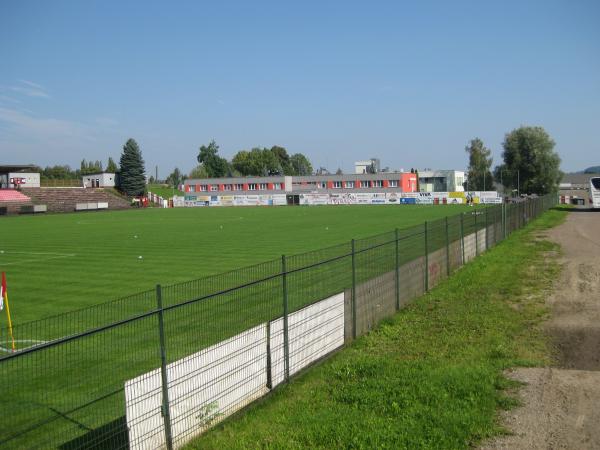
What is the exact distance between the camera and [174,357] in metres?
10.1

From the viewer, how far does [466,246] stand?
21.7 metres

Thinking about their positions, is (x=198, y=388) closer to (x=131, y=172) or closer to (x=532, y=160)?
(x=532, y=160)

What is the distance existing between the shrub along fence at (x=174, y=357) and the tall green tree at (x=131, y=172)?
3815 inches

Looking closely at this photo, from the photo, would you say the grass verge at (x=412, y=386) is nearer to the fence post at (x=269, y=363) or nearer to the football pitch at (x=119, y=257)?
the fence post at (x=269, y=363)

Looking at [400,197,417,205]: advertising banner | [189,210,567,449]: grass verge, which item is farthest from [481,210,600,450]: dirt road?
[400,197,417,205]: advertising banner

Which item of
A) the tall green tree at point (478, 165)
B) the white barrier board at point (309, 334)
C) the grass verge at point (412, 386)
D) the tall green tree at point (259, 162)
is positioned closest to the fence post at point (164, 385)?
the grass verge at point (412, 386)

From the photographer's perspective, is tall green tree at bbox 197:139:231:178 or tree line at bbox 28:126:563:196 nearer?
tree line at bbox 28:126:563:196

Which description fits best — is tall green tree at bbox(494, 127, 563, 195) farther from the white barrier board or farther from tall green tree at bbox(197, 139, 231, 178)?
tall green tree at bbox(197, 139, 231, 178)

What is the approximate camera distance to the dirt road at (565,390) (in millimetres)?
6656

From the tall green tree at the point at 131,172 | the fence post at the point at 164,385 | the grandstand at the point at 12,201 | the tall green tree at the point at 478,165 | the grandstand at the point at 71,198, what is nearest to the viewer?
the fence post at the point at 164,385

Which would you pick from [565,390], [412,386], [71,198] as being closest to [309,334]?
[412,386]

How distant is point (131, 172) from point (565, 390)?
108 metres

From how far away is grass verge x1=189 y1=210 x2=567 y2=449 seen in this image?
22.1ft

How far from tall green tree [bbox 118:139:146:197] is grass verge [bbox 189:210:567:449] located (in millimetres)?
101481
